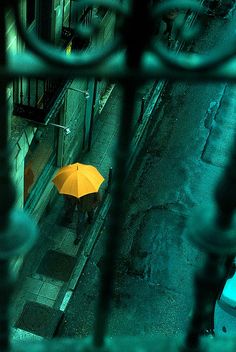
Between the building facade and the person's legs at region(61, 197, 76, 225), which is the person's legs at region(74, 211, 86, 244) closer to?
the person's legs at region(61, 197, 76, 225)

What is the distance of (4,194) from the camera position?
2312 mm

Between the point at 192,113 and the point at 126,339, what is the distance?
677 inches

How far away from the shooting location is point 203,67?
2074 millimetres

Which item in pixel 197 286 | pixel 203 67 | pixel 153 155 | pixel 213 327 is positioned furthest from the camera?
pixel 153 155

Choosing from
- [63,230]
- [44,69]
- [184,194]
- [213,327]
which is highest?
[184,194]

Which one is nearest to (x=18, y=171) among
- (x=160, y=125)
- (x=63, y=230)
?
(x=63, y=230)

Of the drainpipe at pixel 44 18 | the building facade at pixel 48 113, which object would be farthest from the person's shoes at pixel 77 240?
the drainpipe at pixel 44 18

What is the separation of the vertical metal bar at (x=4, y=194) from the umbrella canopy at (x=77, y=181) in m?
11.0

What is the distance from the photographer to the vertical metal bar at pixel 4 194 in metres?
2.11

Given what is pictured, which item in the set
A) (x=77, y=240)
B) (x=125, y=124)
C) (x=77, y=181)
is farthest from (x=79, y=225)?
(x=125, y=124)

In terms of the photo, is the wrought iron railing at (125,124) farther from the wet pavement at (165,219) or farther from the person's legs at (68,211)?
the person's legs at (68,211)

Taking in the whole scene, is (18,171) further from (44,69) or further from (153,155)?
(44,69)

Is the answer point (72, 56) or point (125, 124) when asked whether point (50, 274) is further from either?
point (72, 56)

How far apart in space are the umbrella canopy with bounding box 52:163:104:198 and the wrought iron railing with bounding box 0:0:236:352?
1087cm
